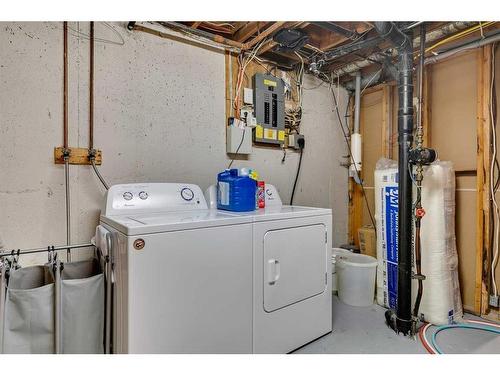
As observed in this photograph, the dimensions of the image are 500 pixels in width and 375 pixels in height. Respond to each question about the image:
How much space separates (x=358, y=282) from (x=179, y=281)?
1.70 meters

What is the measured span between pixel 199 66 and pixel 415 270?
7.65 feet

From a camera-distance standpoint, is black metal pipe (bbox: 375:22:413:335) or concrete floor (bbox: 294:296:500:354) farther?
black metal pipe (bbox: 375:22:413:335)

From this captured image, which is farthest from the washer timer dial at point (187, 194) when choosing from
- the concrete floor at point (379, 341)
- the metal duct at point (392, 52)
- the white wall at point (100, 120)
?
the metal duct at point (392, 52)

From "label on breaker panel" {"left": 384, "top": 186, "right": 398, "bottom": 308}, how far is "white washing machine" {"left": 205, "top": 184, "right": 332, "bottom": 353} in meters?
0.71

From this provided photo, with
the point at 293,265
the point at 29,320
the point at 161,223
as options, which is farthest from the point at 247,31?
the point at 29,320

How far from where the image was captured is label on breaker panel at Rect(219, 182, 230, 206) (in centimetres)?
184

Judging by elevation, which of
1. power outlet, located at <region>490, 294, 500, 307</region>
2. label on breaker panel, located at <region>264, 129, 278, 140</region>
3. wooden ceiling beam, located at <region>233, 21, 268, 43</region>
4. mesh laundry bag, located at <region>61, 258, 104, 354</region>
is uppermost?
wooden ceiling beam, located at <region>233, 21, 268, 43</region>

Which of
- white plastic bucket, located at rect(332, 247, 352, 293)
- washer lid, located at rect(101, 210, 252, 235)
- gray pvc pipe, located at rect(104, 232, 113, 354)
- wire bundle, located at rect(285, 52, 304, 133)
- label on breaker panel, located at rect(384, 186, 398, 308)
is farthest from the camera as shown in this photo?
wire bundle, located at rect(285, 52, 304, 133)

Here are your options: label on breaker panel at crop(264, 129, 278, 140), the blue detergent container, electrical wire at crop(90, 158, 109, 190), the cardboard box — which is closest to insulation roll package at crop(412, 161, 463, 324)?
the cardboard box

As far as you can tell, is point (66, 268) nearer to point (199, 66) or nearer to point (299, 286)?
point (299, 286)

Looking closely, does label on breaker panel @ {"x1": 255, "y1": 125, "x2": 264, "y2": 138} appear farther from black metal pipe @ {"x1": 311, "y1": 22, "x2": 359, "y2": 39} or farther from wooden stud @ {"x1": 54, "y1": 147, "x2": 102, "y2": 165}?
wooden stud @ {"x1": 54, "y1": 147, "x2": 102, "y2": 165}

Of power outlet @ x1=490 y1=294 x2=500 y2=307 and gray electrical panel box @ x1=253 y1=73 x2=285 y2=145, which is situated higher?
gray electrical panel box @ x1=253 y1=73 x2=285 y2=145

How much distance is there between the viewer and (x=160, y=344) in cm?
133

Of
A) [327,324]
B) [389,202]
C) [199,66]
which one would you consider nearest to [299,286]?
[327,324]
